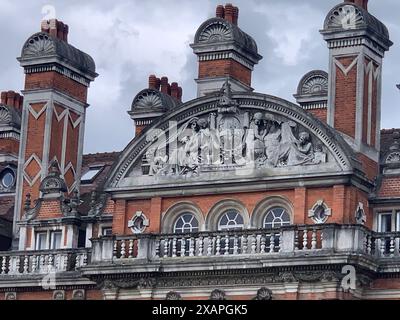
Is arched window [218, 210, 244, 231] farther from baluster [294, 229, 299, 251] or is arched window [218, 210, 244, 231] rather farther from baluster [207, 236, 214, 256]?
baluster [294, 229, 299, 251]

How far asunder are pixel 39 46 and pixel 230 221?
10.5m

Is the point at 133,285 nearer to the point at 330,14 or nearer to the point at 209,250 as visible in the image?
the point at 209,250

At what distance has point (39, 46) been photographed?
5172 cm

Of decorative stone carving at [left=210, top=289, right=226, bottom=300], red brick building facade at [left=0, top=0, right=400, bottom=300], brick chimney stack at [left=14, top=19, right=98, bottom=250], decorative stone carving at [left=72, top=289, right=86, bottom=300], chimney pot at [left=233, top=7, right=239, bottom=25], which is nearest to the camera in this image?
red brick building facade at [left=0, top=0, right=400, bottom=300]

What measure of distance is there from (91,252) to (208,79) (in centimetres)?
656

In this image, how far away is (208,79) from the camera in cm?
4888

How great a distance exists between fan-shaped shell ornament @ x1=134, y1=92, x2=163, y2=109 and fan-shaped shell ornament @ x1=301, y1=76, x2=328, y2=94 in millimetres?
4663

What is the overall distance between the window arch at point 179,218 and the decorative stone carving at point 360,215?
4.83 meters

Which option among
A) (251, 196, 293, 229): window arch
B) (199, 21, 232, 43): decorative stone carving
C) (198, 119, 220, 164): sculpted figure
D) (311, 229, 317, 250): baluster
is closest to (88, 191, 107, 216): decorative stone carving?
(198, 119, 220, 164): sculpted figure

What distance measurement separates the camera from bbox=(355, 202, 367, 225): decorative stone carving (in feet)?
142

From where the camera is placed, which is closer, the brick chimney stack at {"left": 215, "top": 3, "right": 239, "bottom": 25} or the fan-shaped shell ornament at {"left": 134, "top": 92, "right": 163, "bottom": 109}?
the brick chimney stack at {"left": 215, "top": 3, "right": 239, "bottom": 25}
